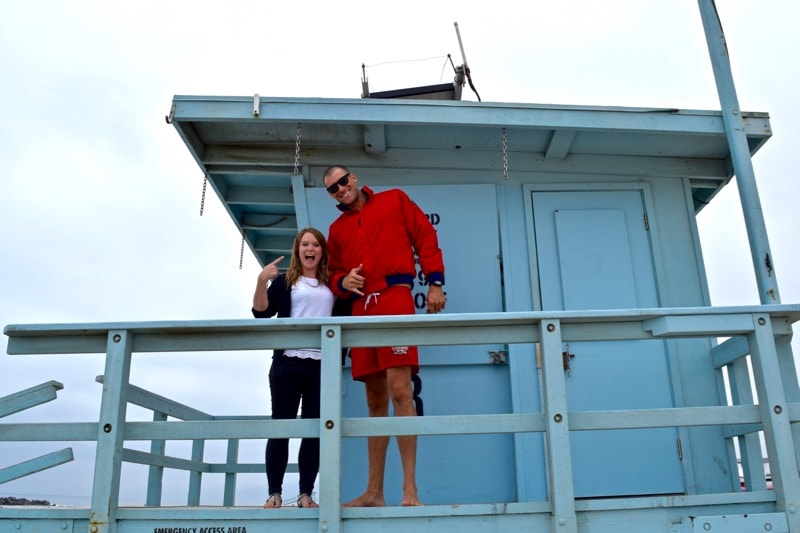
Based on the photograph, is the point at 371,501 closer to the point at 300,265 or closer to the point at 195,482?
the point at 300,265

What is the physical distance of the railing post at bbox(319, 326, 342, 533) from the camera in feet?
9.67

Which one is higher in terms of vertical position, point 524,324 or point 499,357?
point 499,357

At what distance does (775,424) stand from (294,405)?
89.1 inches

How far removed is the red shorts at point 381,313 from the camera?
12.1 ft

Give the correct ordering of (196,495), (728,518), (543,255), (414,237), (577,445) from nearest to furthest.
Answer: (728,518) < (414,237) < (577,445) < (543,255) < (196,495)

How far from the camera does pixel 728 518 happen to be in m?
2.99

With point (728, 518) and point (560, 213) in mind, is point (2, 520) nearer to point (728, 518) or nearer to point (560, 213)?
point (728, 518)

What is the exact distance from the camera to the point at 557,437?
3004 millimetres

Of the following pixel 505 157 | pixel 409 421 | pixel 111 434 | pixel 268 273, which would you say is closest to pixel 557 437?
pixel 409 421

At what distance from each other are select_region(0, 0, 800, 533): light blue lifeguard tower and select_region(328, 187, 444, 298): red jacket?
629 millimetres

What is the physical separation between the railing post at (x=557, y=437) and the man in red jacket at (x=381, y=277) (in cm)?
73

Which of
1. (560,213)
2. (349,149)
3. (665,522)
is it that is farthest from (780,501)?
(349,149)

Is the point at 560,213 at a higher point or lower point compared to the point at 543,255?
higher

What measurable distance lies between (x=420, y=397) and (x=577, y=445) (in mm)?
1088
